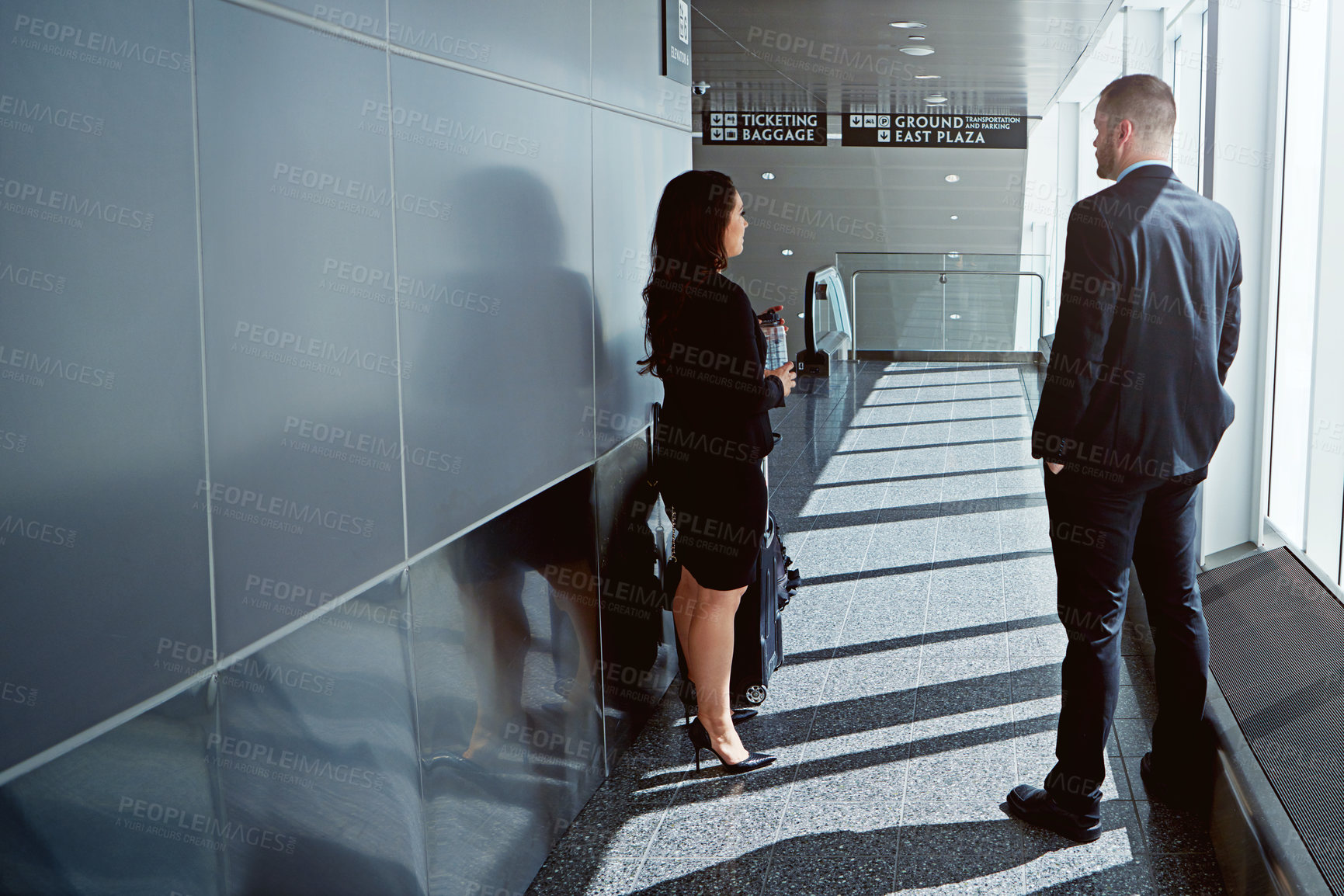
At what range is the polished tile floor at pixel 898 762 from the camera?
2814 millimetres

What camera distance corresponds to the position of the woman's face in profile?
317 cm

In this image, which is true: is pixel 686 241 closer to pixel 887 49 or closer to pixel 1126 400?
pixel 1126 400

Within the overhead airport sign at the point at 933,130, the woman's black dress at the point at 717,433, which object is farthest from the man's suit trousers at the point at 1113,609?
the overhead airport sign at the point at 933,130

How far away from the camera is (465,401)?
2.42m

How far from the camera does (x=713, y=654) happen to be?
337cm

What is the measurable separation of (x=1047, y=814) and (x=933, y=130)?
518 inches

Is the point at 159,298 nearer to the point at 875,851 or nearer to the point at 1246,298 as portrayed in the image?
the point at 875,851

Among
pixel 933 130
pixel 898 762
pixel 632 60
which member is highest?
pixel 933 130

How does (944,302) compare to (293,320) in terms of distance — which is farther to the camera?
(944,302)

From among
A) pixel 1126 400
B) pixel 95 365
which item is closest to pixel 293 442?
pixel 95 365

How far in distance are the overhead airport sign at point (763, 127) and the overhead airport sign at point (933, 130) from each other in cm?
40

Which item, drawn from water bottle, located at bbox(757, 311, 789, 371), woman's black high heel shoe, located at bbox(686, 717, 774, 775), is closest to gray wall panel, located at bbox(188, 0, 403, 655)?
woman's black high heel shoe, located at bbox(686, 717, 774, 775)

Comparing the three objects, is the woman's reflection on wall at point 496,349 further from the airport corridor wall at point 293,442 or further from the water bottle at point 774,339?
the water bottle at point 774,339

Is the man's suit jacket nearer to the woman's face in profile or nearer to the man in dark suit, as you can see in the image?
the man in dark suit
